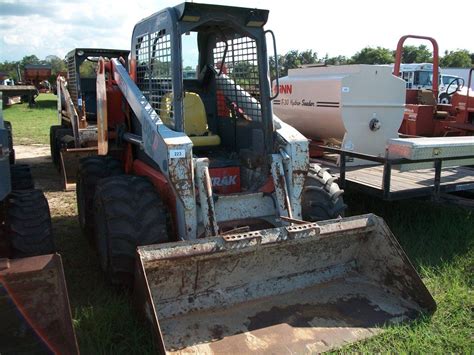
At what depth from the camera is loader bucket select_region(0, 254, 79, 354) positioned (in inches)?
103

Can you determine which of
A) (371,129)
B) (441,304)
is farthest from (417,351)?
(371,129)

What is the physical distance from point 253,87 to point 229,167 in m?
0.76

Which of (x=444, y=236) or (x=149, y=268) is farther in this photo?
(x=444, y=236)

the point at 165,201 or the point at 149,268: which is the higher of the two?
the point at 165,201

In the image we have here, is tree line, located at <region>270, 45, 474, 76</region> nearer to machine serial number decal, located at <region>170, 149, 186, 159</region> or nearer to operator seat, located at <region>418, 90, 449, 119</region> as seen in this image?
operator seat, located at <region>418, 90, 449, 119</region>

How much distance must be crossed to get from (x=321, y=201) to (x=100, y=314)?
2.05 meters

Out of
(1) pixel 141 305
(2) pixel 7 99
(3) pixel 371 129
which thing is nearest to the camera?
(1) pixel 141 305

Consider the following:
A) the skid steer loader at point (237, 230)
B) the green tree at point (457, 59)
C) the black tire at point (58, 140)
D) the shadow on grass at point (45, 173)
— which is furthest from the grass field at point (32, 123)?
the green tree at point (457, 59)

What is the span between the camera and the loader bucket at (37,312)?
262 centimetres

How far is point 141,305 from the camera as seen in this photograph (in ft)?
10.1

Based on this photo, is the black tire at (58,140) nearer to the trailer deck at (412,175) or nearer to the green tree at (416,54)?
the trailer deck at (412,175)

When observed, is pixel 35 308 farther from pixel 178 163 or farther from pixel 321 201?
pixel 321 201

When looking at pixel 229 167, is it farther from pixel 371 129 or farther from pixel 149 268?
pixel 371 129

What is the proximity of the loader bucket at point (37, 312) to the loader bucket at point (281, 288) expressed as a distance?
483 mm
